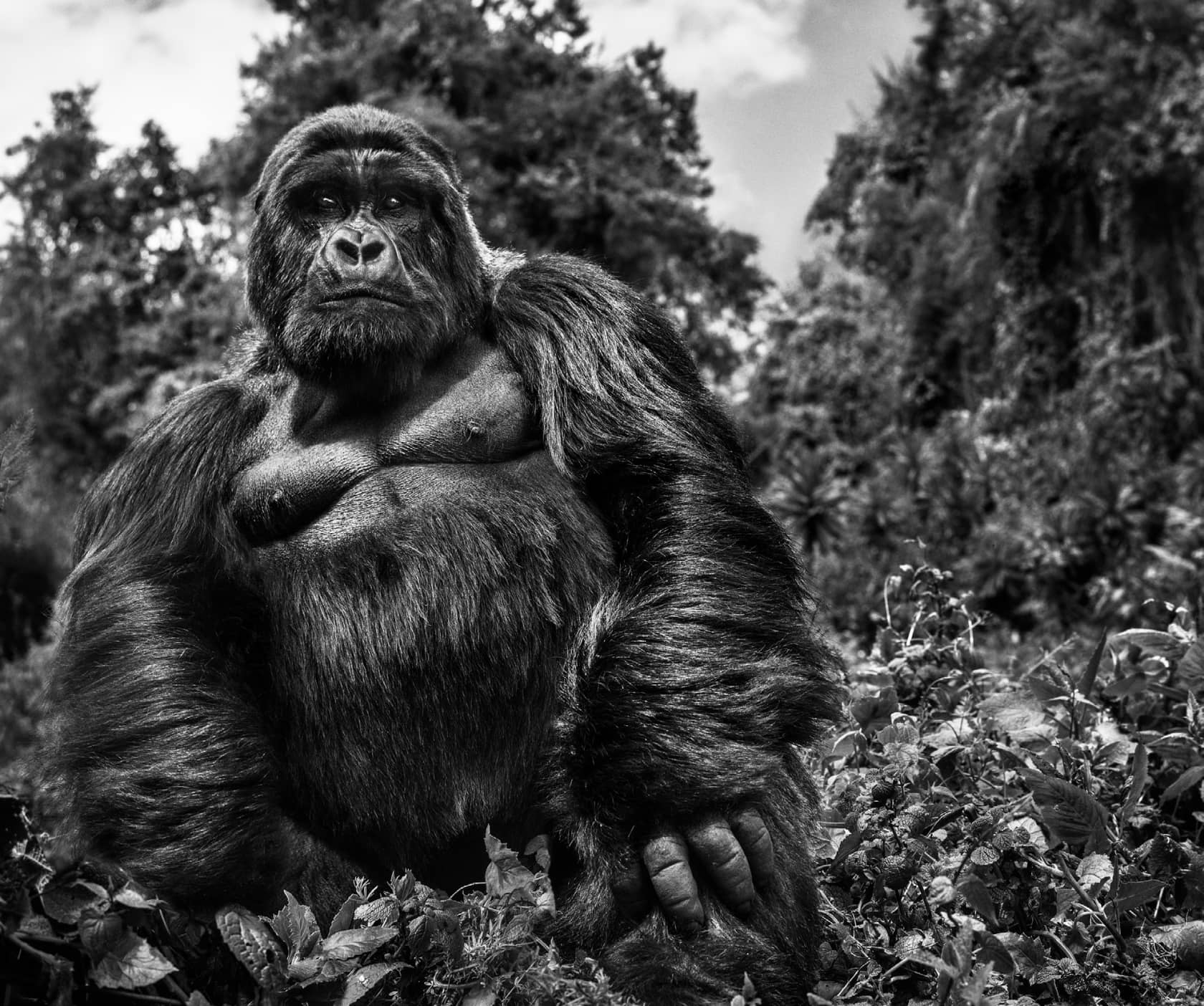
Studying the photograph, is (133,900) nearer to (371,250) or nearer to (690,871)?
(690,871)

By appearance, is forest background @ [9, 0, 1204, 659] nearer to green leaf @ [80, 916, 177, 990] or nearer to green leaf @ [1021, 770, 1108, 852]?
green leaf @ [1021, 770, 1108, 852]

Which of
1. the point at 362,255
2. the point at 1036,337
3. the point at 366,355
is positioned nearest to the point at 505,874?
the point at 366,355

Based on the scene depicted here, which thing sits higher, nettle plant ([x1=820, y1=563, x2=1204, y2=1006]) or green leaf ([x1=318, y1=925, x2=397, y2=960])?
green leaf ([x1=318, y1=925, x2=397, y2=960])

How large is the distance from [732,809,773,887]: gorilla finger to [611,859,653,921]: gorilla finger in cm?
18

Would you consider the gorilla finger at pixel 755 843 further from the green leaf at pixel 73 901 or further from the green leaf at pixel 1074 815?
the green leaf at pixel 73 901

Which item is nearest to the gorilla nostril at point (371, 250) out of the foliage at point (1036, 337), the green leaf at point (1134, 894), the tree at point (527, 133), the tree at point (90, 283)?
the green leaf at point (1134, 894)

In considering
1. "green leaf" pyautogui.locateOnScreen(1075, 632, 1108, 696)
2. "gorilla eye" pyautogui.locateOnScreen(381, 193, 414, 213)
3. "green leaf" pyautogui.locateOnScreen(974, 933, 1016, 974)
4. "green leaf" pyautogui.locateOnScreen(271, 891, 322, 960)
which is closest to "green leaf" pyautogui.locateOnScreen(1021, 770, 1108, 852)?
"green leaf" pyautogui.locateOnScreen(974, 933, 1016, 974)

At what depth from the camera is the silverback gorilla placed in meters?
2.10

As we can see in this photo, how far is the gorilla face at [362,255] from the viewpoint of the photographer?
266 centimetres

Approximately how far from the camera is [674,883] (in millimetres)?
2004

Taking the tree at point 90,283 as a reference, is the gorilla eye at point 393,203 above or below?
below

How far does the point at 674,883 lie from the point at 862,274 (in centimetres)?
2061

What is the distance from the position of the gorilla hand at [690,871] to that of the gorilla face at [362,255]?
3.92ft

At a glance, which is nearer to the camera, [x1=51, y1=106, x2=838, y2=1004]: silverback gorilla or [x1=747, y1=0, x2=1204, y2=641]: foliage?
[x1=51, y1=106, x2=838, y2=1004]: silverback gorilla
